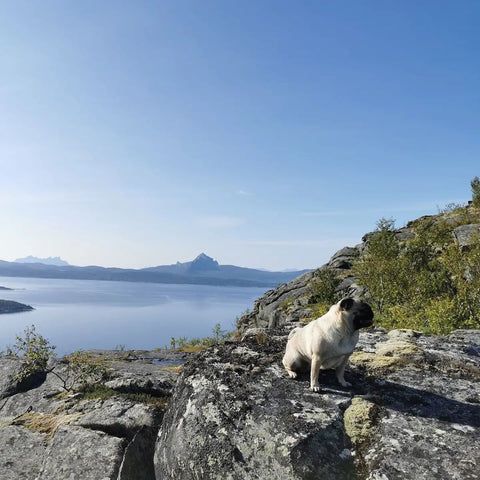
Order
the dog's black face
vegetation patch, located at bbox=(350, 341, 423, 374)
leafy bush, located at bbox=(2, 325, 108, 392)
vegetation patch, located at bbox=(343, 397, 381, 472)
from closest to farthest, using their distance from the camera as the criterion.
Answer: vegetation patch, located at bbox=(343, 397, 381, 472)
the dog's black face
vegetation patch, located at bbox=(350, 341, 423, 374)
leafy bush, located at bbox=(2, 325, 108, 392)

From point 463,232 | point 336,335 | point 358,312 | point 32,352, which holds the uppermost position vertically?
point 463,232

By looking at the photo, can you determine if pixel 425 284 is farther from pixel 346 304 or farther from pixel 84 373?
Answer: pixel 84 373

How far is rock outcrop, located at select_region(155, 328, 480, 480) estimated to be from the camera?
21.4 feet

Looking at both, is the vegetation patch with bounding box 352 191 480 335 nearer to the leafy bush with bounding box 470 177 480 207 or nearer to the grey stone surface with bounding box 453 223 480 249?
the grey stone surface with bounding box 453 223 480 249

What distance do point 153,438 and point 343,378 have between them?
19.3 feet

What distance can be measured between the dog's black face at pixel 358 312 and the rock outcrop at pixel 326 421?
5.38ft

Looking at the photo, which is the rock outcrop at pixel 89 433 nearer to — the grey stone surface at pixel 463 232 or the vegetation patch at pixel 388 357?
the vegetation patch at pixel 388 357

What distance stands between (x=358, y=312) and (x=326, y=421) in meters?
2.35

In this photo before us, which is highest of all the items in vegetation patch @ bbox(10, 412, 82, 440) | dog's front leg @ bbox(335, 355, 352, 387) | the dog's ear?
the dog's ear

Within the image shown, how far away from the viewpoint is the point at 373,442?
6.85 metres

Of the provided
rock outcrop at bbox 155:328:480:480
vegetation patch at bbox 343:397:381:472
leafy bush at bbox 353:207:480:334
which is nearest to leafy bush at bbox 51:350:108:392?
rock outcrop at bbox 155:328:480:480

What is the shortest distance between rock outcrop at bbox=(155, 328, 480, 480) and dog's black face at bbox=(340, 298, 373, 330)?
1.64m

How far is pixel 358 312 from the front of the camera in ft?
26.3

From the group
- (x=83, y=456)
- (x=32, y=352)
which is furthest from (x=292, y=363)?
(x=32, y=352)
